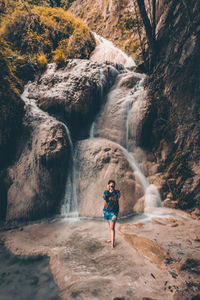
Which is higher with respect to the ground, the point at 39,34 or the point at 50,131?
the point at 39,34

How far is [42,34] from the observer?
1191 centimetres

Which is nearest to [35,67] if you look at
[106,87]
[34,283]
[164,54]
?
[106,87]

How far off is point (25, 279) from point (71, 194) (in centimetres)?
395

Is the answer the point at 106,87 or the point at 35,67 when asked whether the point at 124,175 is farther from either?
the point at 35,67

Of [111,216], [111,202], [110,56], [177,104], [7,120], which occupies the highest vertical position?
[110,56]

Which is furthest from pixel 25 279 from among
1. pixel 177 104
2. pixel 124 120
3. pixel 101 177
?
pixel 177 104

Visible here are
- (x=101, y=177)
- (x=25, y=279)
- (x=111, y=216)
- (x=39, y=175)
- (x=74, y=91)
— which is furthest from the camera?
(x=74, y=91)

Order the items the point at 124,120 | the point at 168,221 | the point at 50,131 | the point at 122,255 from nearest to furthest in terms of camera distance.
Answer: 1. the point at 122,255
2. the point at 168,221
3. the point at 50,131
4. the point at 124,120

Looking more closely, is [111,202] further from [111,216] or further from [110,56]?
[110,56]

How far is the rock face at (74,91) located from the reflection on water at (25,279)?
6.46 meters

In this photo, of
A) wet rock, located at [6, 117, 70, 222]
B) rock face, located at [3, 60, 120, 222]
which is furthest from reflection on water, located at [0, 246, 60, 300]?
rock face, located at [3, 60, 120, 222]

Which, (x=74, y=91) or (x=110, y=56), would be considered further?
(x=110, y=56)

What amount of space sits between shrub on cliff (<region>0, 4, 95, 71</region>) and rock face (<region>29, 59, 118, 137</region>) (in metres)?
2.97

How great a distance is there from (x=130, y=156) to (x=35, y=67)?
8.75 metres
